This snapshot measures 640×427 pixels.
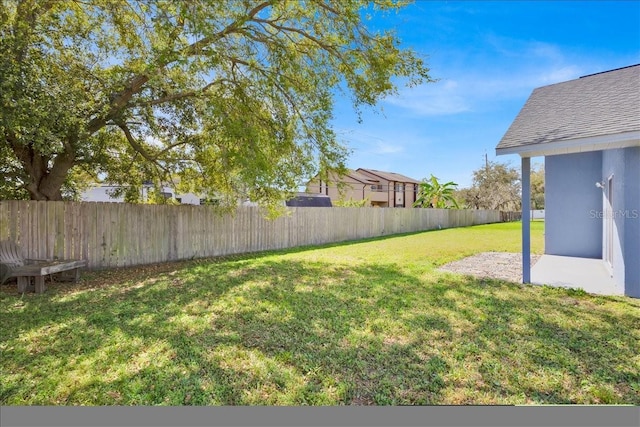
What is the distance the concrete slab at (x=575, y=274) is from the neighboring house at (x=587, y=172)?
2 cm

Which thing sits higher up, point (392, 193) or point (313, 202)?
point (392, 193)

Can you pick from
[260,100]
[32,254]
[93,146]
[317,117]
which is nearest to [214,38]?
[260,100]

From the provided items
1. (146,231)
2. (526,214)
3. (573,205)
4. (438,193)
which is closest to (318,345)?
(526,214)

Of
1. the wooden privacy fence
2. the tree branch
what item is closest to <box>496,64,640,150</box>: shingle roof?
the tree branch

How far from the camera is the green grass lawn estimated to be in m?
2.45

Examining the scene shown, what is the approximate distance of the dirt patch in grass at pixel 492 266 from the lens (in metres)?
6.46

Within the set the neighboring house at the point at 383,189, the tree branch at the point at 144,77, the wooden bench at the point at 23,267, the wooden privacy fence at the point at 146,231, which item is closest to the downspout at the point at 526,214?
the tree branch at the point at 144,77

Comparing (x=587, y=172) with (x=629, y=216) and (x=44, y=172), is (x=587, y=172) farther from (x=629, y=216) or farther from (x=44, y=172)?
(x=44, y=172)

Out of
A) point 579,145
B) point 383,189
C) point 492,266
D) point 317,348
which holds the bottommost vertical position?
point 317,348

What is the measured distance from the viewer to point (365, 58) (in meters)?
6.24

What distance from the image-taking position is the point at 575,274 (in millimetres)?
6410

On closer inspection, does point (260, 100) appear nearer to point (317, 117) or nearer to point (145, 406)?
point (317, 117)

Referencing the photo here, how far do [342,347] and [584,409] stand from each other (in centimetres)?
186

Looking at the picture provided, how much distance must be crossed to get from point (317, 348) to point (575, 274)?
597 cm
